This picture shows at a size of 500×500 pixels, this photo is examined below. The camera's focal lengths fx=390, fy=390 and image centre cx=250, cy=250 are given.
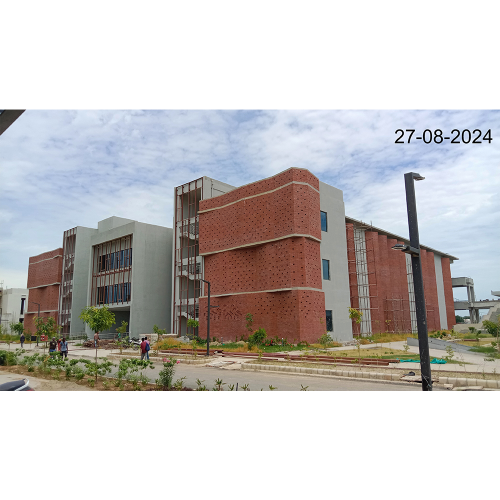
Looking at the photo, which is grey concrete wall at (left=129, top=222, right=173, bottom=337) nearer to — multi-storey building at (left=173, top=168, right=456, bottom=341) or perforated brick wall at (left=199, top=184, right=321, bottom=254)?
multi-storey building at (left=173, top=168, right=456, bottom=341)

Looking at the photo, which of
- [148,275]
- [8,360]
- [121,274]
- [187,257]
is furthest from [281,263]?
[121,274]

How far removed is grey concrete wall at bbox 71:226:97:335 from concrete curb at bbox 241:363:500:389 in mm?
38549

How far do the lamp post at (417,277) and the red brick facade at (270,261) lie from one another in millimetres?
19776

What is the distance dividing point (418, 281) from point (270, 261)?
875 inches

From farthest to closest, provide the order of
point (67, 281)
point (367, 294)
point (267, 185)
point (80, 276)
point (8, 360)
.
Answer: point (67, 281) → point (80, 276) → point (367, 294) → point (267, 185) → point (8, 360)

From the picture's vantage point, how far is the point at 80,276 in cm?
5009

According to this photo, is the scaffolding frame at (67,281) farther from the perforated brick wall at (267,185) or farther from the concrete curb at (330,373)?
the concrete curb at (330,373)

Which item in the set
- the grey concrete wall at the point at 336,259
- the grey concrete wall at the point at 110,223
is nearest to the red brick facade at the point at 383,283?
the grey concrete wall at the point at 336,259

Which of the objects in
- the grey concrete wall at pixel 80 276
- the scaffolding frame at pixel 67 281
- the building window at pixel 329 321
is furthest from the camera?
the scaffolding frame at pixel 67 281

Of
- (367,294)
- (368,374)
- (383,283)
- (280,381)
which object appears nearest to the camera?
(368,374)

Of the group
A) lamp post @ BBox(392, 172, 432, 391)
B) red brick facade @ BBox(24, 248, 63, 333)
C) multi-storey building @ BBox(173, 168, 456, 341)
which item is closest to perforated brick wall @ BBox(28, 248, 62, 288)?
red brick facade @ BBox(24, 248, 63, 333)

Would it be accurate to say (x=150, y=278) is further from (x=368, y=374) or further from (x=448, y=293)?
(x=448, y=293)

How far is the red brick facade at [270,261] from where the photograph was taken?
2802 cm
